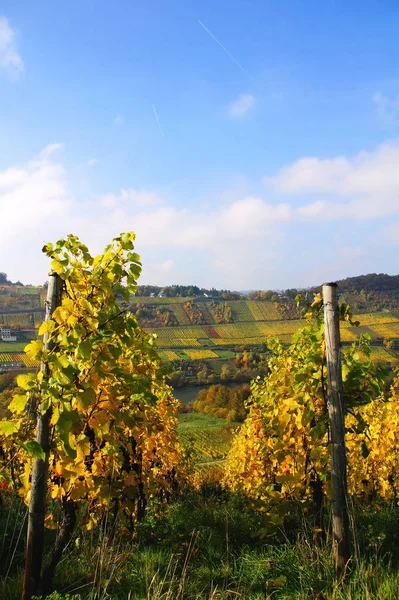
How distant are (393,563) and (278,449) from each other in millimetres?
1480

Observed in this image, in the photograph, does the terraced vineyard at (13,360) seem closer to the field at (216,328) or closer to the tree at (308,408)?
the field at (216,328)

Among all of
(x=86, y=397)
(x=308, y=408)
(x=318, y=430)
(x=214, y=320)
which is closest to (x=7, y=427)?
(x=86, y=397)

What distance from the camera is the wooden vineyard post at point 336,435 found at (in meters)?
3.33

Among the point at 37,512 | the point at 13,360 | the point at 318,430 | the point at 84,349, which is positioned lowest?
the point at 13,360

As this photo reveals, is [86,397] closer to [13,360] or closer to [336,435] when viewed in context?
[336,435]

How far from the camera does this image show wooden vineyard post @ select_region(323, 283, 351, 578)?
131 inches

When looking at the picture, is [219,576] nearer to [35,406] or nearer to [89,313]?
[35,406]

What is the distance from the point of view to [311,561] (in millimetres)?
3551

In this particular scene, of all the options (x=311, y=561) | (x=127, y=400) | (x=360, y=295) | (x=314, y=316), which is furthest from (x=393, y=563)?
(x=360, y=295)

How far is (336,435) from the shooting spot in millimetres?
3398

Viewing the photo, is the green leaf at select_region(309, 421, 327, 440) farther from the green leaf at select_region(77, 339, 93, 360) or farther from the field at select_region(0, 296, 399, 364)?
the field at select_region(0, 296, 399, 364)

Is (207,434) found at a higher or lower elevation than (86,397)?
lower

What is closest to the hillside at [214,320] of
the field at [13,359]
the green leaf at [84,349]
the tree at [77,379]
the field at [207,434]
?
the field at [13,359]

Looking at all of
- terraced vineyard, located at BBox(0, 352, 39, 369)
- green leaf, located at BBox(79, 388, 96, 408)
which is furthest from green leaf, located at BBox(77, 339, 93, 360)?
terraced vineyard, located at BBox(0, 352, 39, 369)
